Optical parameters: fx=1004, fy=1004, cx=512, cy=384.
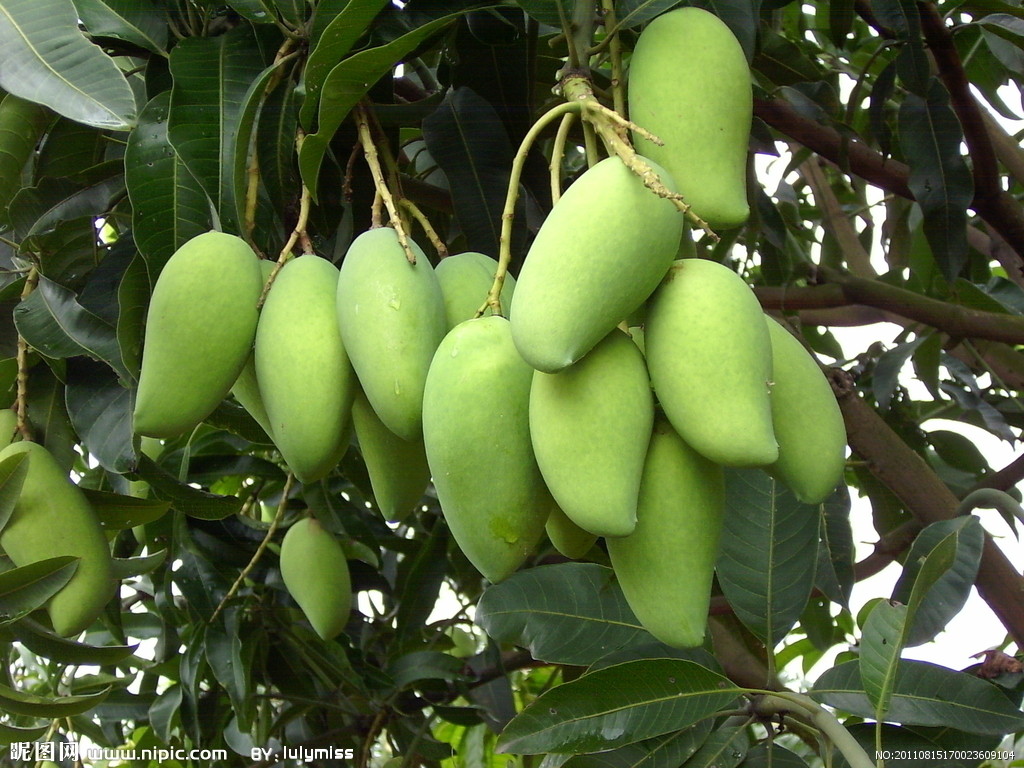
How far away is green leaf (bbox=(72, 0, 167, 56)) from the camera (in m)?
0.96

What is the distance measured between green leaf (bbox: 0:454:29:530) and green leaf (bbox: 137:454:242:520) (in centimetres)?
12

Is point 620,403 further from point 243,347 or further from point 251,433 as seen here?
point 251,433

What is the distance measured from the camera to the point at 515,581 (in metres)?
1.12

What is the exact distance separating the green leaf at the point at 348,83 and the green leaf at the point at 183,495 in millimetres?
426

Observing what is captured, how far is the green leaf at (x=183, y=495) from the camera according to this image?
109cm

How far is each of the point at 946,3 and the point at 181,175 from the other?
4.12ft

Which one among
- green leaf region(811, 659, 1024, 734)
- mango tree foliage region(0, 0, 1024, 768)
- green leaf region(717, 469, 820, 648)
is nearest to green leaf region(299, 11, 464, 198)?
mango tree foliage region(0, 0, 1024, 768)

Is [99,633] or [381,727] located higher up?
[381,727]

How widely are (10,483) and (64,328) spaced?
16cm

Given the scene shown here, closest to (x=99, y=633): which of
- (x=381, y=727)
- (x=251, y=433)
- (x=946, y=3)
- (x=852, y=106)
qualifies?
(x=381, y=727)

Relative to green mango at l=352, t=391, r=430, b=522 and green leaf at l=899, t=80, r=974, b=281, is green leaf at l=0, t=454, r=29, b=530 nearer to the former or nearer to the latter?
green mango at l=352, t=391, r=430, b=522

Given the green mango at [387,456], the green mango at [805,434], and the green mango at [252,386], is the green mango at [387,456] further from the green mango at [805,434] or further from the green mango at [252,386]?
the green mango at [805,434]

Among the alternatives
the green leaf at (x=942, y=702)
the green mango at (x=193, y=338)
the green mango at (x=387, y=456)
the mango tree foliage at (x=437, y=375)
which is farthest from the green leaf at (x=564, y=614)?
the green mango at (x=193, y=338)

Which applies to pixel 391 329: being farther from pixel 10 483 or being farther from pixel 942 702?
pixel 942 702
